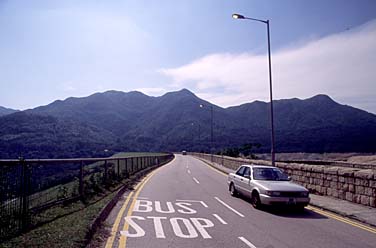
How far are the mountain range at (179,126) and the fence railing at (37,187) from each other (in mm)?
23582

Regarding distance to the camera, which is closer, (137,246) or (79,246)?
(79,246)

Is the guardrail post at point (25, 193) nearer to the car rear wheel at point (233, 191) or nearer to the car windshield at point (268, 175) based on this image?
the car windshield at point (268, 175)

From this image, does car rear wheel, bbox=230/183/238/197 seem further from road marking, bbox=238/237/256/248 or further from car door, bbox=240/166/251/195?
road marking, bbox=238/237/256/248

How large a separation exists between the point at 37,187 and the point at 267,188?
7.22 m

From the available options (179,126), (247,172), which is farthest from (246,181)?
(179,126)

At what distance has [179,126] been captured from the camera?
15038 centimetres

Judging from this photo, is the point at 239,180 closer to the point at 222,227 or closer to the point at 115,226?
the point at 222,227

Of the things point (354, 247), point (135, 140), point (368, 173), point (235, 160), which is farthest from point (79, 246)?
point (135, 140)

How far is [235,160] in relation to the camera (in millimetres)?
35844

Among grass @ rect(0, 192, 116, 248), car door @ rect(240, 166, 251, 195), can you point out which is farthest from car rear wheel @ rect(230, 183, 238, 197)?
grass @ rect(0, 192, 116, 248)

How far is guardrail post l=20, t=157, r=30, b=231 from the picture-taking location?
805 cm

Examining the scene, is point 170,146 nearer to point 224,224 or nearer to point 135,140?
point 135,140

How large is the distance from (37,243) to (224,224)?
494 cm

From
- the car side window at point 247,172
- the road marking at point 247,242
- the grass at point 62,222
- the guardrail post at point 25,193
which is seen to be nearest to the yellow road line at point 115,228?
the grass at point 62,222
